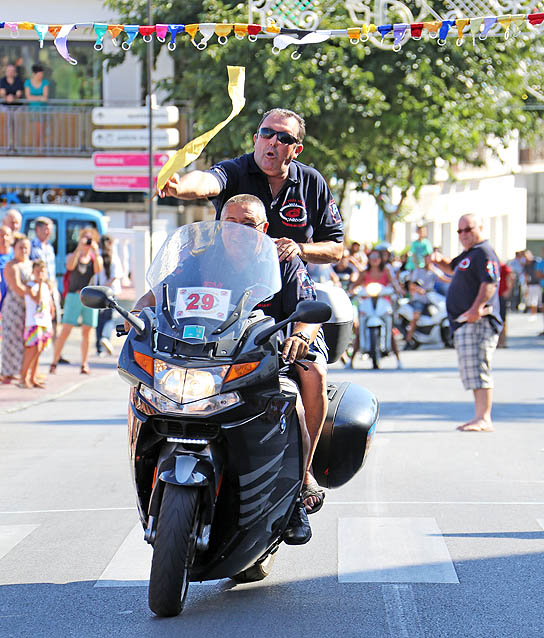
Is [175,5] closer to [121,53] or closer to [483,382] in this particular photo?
[121,53]

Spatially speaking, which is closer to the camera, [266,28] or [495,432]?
[495,432]

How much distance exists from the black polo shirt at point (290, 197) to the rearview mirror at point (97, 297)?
104 centimetres

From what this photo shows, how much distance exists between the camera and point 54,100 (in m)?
35.1

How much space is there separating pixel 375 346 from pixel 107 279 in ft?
12.0

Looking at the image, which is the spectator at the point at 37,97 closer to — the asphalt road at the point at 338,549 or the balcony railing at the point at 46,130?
the balcony railing at the point at 46,130

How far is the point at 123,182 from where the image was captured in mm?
22328

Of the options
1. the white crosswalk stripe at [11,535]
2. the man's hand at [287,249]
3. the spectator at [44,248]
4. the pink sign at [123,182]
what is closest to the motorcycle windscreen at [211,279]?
the man's hand at [287,249]

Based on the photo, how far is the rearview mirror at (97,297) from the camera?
5.45 m

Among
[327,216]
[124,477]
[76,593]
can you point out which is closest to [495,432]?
[124,477]

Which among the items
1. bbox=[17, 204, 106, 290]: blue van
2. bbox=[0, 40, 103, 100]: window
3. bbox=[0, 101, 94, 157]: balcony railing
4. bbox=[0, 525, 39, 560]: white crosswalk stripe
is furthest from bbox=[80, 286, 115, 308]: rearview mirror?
bbox=[0, 40, 103, 100]: window

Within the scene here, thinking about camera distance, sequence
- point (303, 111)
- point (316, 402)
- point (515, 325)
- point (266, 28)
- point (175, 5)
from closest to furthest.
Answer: point (316, 402)
point (266, 28)
point (303, 111)
point (175, 5)
point (515, 325)

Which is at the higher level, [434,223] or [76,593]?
[434,223]

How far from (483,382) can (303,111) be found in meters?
14.7

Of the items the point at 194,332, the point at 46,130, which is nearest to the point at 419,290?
the point at 46,130
